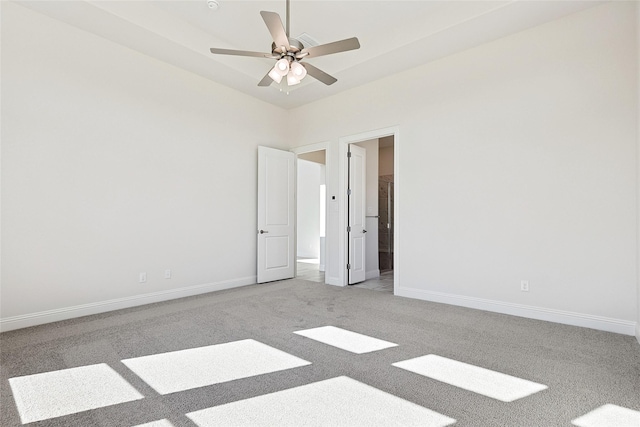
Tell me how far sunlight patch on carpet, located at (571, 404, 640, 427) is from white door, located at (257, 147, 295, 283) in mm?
4329

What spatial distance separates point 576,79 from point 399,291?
10.3ft

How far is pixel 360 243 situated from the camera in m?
5.42

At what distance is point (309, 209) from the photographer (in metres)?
9.77

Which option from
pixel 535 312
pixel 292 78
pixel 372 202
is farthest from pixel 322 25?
pixel 535 312

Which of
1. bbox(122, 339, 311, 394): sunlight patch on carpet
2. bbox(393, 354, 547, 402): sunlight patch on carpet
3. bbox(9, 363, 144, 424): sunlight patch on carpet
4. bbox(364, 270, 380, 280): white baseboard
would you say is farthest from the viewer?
bbox(364, 270, 380, 280): white baseboard

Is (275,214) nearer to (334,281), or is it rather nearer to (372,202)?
(334,281)

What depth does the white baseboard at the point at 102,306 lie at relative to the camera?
300cm

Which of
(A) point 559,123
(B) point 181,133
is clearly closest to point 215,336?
(B) point 181,133

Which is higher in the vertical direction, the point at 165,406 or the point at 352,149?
the point at 352,149

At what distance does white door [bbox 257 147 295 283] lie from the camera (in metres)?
5.27

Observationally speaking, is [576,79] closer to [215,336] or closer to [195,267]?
[215,336]

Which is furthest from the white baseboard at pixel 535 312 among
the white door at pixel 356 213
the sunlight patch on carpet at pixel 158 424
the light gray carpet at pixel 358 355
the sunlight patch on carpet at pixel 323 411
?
the sunlight patch on carpet at pixel 158 424

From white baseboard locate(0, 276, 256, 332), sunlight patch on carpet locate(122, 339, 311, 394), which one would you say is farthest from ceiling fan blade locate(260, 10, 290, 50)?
white baseboard locate(0, 276, 256, 332)

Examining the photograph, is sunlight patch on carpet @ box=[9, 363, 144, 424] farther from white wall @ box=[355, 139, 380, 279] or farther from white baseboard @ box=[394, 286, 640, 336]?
white wall @ box=[355, 139, 380, 279]
